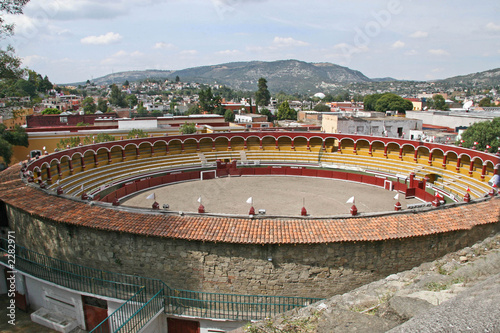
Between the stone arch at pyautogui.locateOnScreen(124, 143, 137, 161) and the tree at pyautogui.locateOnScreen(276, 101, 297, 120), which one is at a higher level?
the tree at pyautogui.locateOnScreen(276, 101, 297, 120)

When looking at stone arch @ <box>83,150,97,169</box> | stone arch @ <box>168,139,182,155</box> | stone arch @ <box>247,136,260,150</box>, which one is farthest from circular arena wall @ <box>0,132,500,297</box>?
stone arch @ <box>247,136,260,150</box>

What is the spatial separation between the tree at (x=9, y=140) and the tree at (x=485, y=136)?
48.4m

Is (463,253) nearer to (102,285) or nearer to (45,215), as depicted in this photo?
(102,285)

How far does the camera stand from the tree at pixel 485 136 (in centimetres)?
3866

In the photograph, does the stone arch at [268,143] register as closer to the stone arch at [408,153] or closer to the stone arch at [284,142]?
the stone arch at [284,142]

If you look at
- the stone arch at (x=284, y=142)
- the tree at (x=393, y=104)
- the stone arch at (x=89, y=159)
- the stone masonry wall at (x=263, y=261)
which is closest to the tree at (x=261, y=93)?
the tree at (x=393, y=104)

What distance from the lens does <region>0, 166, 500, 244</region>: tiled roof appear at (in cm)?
1463

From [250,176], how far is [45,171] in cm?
1997

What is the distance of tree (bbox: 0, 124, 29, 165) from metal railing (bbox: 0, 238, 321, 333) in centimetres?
2438

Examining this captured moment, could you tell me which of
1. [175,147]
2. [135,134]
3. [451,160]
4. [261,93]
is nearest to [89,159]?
[175,147]

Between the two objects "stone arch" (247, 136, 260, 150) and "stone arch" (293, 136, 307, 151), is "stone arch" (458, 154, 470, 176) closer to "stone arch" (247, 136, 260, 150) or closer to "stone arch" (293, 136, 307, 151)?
"stone arch" (293, 136, 307, 151)

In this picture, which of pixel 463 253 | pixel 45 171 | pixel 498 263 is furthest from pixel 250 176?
pixel 498 263

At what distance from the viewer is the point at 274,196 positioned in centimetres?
3212

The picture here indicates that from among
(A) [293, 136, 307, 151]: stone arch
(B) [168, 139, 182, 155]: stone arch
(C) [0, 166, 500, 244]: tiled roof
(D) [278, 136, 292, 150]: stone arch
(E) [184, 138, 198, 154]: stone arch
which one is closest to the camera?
(C) [0, 166, 500, 244]: tiled roof
